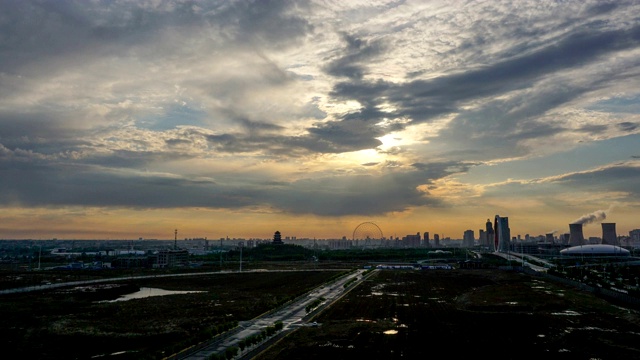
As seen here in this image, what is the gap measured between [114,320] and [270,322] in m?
25.5

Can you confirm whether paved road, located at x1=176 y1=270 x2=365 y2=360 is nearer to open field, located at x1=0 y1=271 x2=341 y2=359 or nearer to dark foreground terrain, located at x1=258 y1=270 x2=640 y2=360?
open field, located at x1=0 y1=271 x2=341 y2=359

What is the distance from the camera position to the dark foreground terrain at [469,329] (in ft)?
141

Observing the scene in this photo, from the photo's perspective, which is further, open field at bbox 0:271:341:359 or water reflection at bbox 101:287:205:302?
water reflection at bbox 101:287:205:302

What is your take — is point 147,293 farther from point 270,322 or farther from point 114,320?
point 270,322

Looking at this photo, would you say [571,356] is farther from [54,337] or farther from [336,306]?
[54,337]

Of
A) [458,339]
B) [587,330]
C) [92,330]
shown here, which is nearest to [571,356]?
[458,339]

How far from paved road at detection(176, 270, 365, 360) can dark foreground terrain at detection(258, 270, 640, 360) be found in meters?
3.33

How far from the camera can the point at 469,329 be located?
54469mm

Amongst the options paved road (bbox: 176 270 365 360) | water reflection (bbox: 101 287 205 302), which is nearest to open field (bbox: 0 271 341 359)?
paved road (bbox: 176 270 365 360)

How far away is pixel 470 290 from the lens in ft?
332

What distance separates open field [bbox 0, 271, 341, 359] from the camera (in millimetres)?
45438

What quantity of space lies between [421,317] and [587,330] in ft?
70.6

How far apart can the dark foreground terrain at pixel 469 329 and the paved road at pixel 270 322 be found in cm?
333

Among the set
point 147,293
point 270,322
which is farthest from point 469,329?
point 147,293
